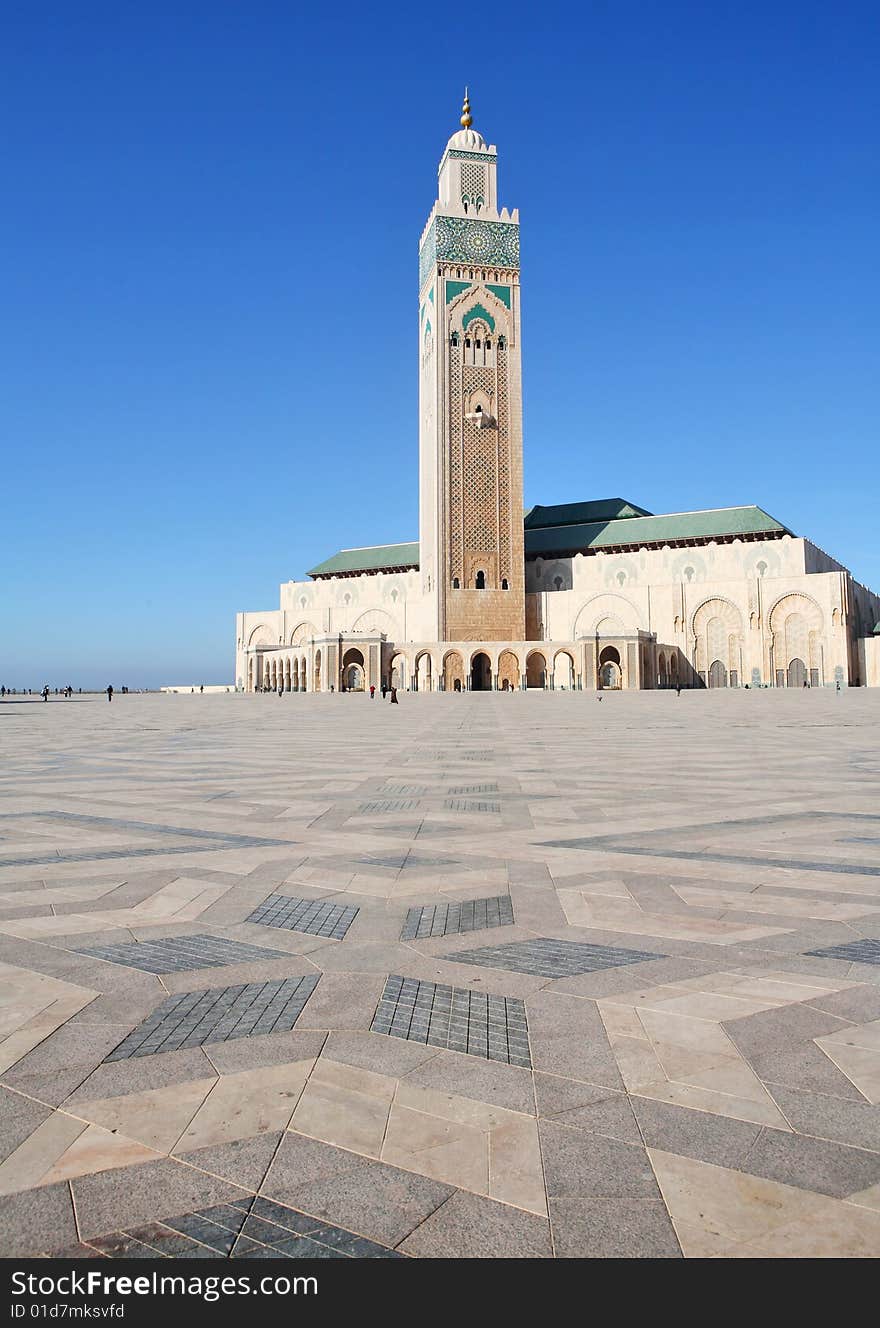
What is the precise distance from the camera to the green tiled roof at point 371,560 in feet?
225

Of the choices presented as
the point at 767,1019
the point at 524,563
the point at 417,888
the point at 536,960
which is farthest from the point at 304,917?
the point at 524,563

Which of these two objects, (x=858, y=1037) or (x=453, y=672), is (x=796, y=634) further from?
(x=858, y=1037)

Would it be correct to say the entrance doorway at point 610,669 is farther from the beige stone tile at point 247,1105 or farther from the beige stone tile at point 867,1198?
the beige stone tile at point 867,1198

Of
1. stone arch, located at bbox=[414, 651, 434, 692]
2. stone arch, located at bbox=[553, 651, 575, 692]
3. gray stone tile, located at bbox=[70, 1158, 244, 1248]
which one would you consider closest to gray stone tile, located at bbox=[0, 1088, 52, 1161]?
gray stone tile, located at bbox=[70, 1158, 244, 1248]

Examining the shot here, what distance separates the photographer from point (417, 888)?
4324 millimetres

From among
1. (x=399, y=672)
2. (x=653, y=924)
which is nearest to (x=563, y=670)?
(x=399, y=672)

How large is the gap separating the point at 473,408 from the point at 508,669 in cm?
1851

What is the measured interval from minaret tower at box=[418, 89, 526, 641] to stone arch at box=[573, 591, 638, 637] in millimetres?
4128

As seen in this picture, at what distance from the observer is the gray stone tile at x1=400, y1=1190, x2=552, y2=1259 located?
64.4 inches

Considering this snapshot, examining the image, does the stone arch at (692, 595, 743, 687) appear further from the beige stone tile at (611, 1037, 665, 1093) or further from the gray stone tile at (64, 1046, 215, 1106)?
the gray stone tile at (64, 1046, 215, 1106)

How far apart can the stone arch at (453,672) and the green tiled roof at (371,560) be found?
15.1 m

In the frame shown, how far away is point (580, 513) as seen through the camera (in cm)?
6781
